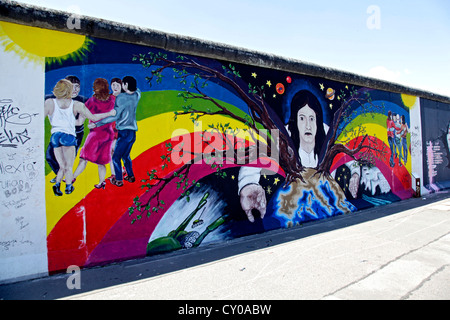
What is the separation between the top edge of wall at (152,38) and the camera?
13.4ft

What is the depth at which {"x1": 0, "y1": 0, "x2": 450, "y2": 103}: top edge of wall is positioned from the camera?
4.10 meters

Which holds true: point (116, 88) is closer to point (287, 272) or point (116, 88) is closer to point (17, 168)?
point (17, 168)

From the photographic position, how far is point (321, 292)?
3.42 metres

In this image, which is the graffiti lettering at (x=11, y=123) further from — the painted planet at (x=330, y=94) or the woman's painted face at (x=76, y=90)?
the painted planet at (x=330, y=94)

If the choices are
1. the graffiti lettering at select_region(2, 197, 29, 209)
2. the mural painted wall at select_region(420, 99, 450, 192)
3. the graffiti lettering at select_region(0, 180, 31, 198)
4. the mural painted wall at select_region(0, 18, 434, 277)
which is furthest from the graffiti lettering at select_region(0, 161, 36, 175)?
the mural painted wall at select_region(420, 99, 450, 192)

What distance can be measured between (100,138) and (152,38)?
196cm

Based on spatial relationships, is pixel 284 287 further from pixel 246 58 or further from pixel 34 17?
pixel 34 17

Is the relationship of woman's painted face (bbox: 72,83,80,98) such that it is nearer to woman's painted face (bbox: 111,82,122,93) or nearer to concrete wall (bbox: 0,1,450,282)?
concrete wall (bbox: 0,1,450,282)

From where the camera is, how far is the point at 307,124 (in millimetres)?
7441

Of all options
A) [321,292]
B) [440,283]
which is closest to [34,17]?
[321,292]

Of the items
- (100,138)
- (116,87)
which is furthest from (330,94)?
(100,138)

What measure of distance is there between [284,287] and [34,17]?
507 centimetres

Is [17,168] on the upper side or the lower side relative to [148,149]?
lower

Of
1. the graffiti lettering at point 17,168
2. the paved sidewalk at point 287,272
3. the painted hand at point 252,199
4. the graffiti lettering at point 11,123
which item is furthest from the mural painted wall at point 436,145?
the graffiti lettering at point 11,123
